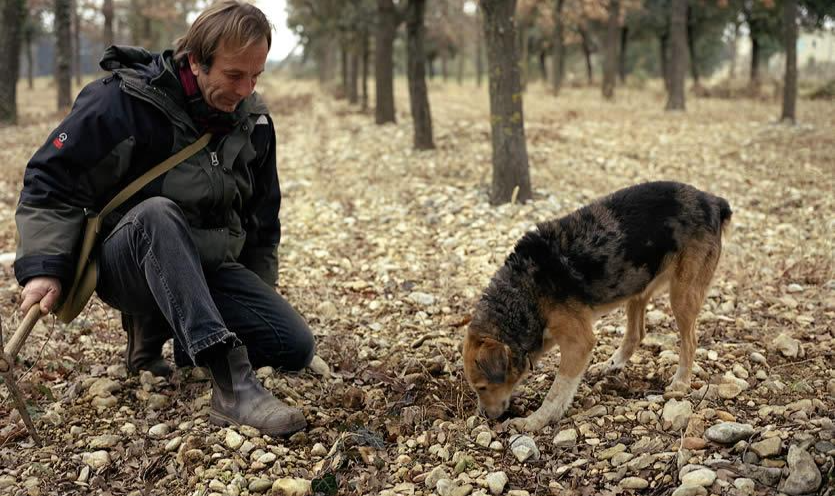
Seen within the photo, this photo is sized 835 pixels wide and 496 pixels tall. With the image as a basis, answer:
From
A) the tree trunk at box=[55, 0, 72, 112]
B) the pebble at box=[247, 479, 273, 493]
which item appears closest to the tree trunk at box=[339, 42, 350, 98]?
the tree trunk at box=[55, 0, 72, 112]

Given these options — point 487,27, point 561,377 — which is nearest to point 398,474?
point 561,377

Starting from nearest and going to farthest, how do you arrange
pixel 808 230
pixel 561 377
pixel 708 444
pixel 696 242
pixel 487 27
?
1. pixel 708 444
2. pixel 561 377
3. pixel 696 242
4. pixel 808 230
5. pixel 487 27

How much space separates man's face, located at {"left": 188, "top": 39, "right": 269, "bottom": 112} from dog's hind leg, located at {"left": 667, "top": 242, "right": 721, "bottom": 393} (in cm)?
301

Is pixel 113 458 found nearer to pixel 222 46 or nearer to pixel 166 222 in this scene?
pixel 166 222

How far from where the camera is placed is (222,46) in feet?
13.3

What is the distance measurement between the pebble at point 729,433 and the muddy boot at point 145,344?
3.51 metres

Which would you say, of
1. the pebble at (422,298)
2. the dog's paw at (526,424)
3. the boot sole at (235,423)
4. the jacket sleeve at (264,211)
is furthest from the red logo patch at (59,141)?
the pebble at (422,298)

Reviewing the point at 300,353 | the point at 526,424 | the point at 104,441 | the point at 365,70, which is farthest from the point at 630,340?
the point at 365,70

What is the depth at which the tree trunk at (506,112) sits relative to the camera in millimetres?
9578

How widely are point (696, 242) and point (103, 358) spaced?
434 centimetres

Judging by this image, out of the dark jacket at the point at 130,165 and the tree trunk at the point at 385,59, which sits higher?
the tree trunk at the point at 385,59

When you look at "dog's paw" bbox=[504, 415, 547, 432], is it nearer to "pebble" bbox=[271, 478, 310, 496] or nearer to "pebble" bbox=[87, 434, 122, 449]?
"pebble" bbox=[271, 478, 310, 496]

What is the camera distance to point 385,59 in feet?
61.6

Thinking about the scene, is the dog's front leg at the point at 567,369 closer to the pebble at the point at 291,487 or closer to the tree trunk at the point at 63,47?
the pebble at the point at 291,487
